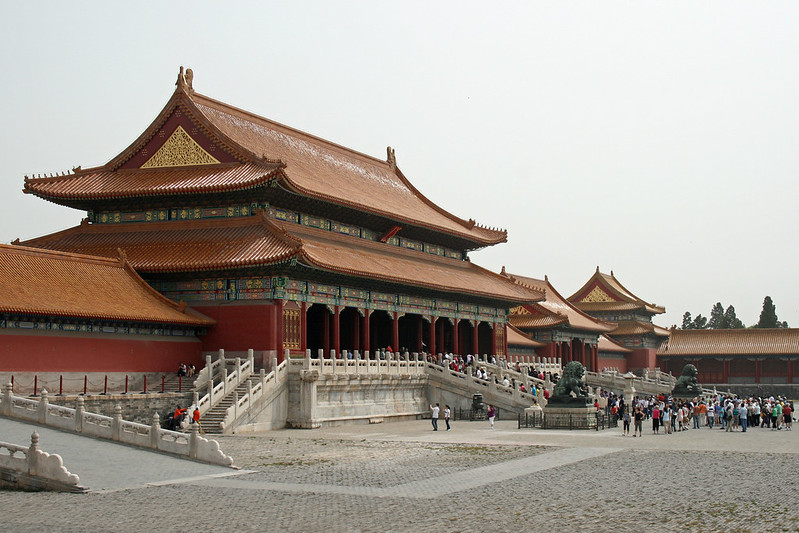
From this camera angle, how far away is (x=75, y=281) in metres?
39.1

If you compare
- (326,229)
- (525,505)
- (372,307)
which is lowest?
(525,505)

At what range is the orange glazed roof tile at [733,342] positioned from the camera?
298 feet

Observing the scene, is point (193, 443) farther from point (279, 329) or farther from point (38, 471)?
point (279, 329)

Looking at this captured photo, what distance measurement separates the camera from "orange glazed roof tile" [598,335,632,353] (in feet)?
300

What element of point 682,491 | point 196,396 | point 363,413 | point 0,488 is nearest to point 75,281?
point 196,396

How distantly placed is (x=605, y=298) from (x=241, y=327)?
204 ft

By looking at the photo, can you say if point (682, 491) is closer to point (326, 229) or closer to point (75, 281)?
point (75, 281)

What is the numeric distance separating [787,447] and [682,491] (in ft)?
45.7

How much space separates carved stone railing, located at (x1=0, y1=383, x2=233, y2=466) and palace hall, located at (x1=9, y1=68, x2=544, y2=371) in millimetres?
6428

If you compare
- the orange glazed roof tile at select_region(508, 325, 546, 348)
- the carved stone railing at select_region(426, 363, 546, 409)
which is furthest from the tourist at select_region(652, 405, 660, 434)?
the orange glazed roof tile at select_region(508, 325, 546, 348)

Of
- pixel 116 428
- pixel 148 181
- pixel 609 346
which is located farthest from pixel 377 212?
pixel 609 346

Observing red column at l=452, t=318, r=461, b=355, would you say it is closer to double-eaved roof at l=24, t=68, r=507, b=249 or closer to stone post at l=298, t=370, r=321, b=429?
double-eaved roof at l=24, t=68, r=507, b=249

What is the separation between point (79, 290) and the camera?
127 ft

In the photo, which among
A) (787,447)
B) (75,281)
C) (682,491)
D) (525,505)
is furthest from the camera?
(75,281)
